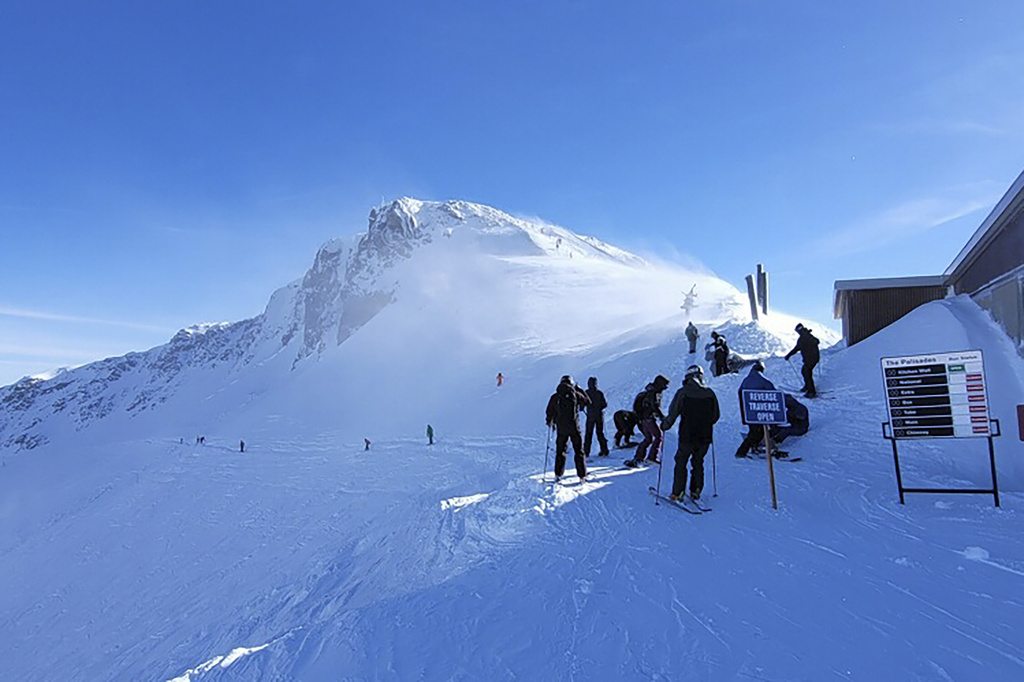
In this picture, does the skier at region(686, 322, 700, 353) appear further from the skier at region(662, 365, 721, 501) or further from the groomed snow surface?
the skier at region(662, 365, 721, 501)

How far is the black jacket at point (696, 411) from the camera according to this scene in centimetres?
748

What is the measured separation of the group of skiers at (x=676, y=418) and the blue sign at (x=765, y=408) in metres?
0.46

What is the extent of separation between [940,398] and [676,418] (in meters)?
3.24

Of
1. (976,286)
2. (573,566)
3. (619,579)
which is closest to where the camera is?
(619,579)

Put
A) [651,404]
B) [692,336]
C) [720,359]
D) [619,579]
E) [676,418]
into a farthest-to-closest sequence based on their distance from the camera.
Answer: [692,336] → [720,359] → [651,404] → [676,418] → [619,579]

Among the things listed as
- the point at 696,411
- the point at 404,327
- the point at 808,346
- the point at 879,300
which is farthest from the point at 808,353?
the point at 404,327

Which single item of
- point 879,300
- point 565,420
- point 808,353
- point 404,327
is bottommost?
point 565,420

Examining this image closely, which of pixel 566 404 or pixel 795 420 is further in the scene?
pixel 795 420

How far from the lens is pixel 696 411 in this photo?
750cm

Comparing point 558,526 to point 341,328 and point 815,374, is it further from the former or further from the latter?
point 341,328

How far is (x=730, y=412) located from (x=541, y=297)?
38819mm

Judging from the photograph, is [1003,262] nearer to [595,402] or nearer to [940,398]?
[940,398]

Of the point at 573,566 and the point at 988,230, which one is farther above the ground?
the point at 988,230

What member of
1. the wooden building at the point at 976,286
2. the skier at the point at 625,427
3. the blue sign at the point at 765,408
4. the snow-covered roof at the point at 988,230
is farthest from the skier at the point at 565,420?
the snow-covered roof at the point at 988,230
